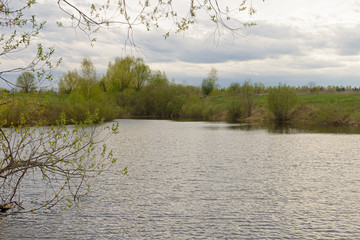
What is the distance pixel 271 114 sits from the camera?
1838 inches

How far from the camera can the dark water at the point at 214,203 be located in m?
7.38

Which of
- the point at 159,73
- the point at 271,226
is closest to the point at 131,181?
the point at 271,226

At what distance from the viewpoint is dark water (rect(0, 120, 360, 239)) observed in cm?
738

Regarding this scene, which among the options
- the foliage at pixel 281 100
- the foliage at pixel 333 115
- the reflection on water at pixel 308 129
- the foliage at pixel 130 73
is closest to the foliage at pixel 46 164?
the reflection on water at pixel 308 129

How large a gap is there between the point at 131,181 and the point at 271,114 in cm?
3763

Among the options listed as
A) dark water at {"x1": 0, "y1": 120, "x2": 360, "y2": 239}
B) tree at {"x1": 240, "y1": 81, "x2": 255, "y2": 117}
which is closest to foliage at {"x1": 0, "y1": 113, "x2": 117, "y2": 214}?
dark water at {"x1": 0, "y1": 120, "x2": 360, "y2": 239}

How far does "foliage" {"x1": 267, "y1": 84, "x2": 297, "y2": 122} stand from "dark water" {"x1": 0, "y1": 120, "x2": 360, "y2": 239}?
27.2 m

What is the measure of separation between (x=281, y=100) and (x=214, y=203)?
119ft

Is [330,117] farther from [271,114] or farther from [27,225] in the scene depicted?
[27,225]

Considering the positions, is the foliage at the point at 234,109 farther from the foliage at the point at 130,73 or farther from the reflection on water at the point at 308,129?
the foliage at the point at 130,73

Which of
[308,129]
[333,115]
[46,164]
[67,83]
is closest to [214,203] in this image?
[46,164]

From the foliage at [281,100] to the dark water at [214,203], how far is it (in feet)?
89.3

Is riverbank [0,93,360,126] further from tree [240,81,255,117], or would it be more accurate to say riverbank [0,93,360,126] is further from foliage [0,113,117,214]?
foliage [0,113,117,214]

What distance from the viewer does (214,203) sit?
30.6 ft
